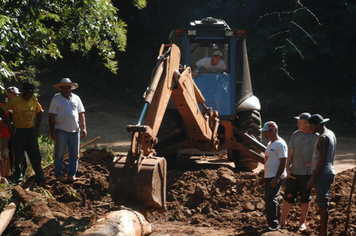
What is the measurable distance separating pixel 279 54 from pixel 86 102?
8736mm

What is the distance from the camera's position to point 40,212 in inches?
279

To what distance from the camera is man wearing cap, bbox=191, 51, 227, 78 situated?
1048cm

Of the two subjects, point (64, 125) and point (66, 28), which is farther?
point (66, 28)

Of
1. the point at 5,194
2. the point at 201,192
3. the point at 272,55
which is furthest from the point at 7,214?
the point at 272,55

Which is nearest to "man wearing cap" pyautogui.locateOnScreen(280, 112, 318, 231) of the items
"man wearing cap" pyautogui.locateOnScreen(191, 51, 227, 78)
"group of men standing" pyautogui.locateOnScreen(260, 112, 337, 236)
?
"group of men standing" pyautogui.locateOnScreen(260, 112, 337, 236)

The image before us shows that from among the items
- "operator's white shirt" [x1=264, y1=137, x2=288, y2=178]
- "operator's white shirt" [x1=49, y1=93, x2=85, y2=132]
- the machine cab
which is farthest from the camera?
the machine cab

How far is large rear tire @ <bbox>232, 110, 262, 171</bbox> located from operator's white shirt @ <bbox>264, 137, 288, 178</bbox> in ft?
10.5

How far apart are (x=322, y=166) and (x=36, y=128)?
485 centimetres

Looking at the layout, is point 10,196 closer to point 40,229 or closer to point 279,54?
point 40,229

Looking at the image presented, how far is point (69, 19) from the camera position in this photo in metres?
11.4

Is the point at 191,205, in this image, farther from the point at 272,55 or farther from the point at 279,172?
the point at 272,55

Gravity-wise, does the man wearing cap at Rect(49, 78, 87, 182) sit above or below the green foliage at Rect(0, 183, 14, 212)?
above

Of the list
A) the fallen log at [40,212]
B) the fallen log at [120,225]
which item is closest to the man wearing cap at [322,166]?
the fallen log at [120,225]

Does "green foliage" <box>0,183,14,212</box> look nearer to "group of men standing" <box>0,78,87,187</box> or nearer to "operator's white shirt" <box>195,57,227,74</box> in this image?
"group of men standing" <box>0,78,87,187</box>
